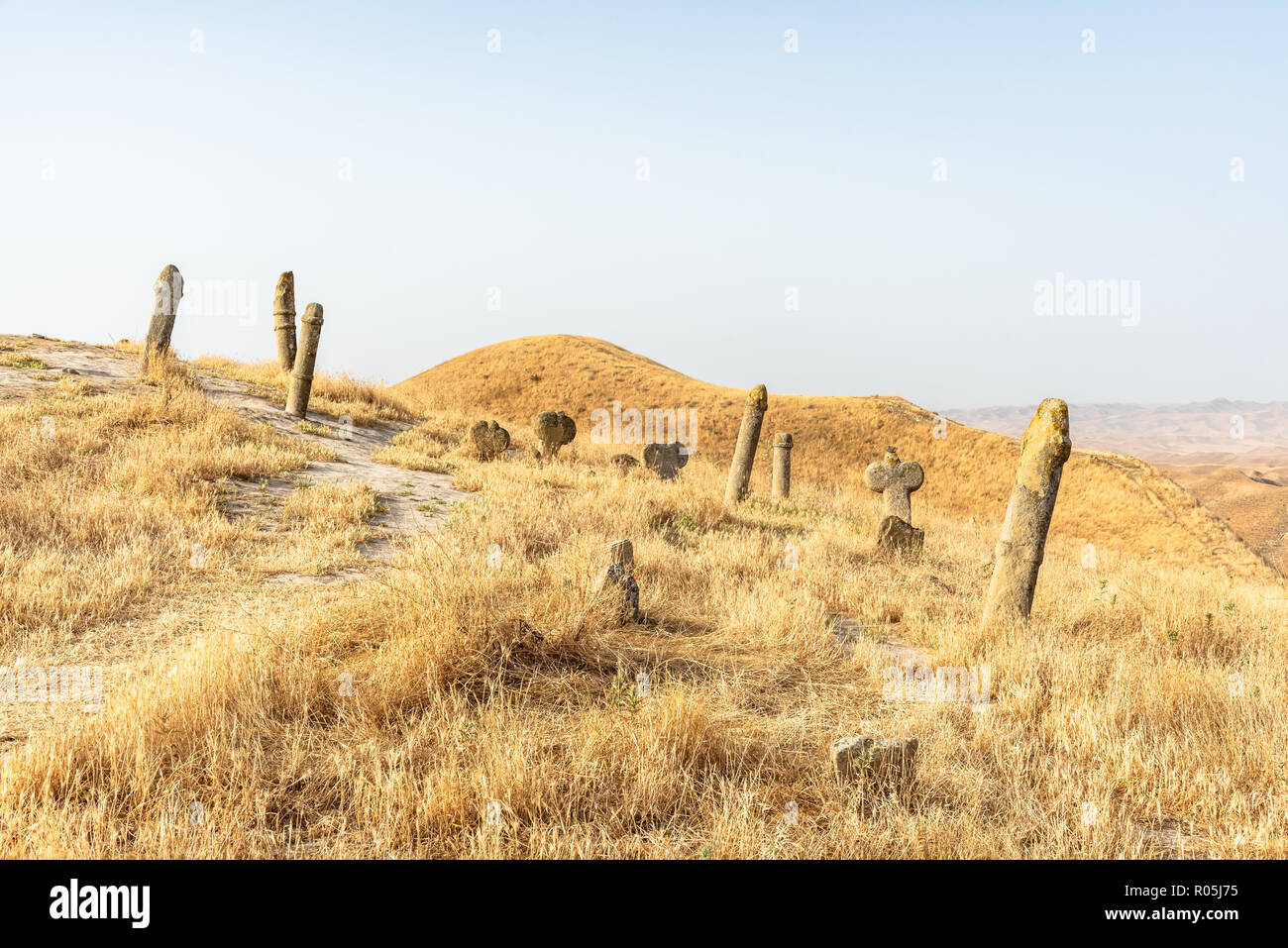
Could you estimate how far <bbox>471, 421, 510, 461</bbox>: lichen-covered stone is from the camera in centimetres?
1431

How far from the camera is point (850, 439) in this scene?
22359mm

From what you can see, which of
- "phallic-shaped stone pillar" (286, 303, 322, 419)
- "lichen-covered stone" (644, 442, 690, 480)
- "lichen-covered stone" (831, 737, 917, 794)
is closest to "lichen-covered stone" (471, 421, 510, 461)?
"lichen-covered stone" (644, 442, 690, 480)

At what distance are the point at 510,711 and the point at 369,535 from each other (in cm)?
462

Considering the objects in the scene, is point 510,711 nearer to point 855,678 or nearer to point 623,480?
point 855,678

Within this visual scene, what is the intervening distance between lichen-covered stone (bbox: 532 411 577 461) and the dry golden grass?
7.53 metres

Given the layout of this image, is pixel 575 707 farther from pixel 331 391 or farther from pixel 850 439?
pixel 850 439

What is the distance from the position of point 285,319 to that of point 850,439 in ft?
50.3

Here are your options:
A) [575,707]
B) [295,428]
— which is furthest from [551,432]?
[575,707]

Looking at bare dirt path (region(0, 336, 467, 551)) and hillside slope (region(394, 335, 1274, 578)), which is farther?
hillside slope (region(394, 335, 1274, 578))

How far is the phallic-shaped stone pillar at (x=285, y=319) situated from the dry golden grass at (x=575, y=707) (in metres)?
9.09

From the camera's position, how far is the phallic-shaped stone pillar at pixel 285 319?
16406 millimetres

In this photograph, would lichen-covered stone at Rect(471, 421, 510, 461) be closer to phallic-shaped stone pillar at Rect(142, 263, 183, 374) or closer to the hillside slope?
the hillside slope

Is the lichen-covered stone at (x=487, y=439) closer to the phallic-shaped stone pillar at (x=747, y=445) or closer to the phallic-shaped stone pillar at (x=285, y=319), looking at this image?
the phallic-shaped stone pillar at (x=747, y=445)
